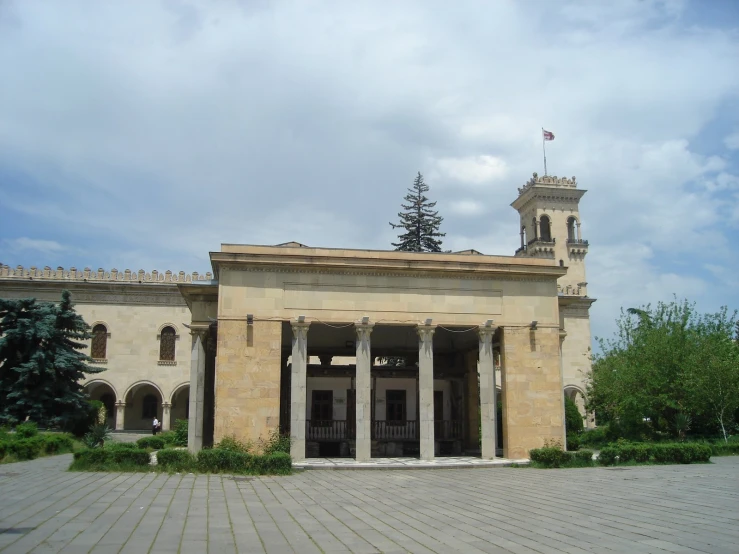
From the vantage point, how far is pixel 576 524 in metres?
10.7

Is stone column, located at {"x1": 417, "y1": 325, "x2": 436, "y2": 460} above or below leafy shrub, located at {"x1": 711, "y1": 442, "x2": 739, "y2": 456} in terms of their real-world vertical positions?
above

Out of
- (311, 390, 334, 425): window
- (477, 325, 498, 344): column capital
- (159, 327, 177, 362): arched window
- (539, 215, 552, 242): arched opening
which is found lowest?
(311, 390, 334, 425): window

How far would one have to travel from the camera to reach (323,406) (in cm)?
2742

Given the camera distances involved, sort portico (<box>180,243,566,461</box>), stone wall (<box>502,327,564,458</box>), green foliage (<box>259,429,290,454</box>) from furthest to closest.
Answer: stone wall (<box>502,327,564,458</box>), portico (<box>180,243,566,461</box>), green foliage (<box>259,429,290,454</box>)

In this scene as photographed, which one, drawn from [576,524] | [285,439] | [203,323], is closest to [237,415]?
[285,439]

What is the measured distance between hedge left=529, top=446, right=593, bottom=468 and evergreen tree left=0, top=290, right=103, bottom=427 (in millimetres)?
22689

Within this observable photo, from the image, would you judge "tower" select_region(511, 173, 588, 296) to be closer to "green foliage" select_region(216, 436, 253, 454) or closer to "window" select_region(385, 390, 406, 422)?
"window" select_region(385, 390, 406, 422)

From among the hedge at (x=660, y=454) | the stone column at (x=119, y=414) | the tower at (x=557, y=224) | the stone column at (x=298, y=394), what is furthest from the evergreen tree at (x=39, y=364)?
the tower at (x=557, y=224)

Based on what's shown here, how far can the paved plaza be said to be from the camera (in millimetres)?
9125

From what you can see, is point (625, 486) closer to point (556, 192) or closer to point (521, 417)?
point (521, 417)

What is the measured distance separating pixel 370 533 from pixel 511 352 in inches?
580

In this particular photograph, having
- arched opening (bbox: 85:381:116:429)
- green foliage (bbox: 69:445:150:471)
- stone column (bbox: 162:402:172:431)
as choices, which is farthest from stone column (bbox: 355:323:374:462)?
arched opening (bbox: 85:381:116:429)

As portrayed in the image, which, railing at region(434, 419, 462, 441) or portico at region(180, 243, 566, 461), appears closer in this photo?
portico at region(180, 243, 566, 461)

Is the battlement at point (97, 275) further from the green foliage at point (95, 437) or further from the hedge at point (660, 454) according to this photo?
the hedge at point (660, 454)
